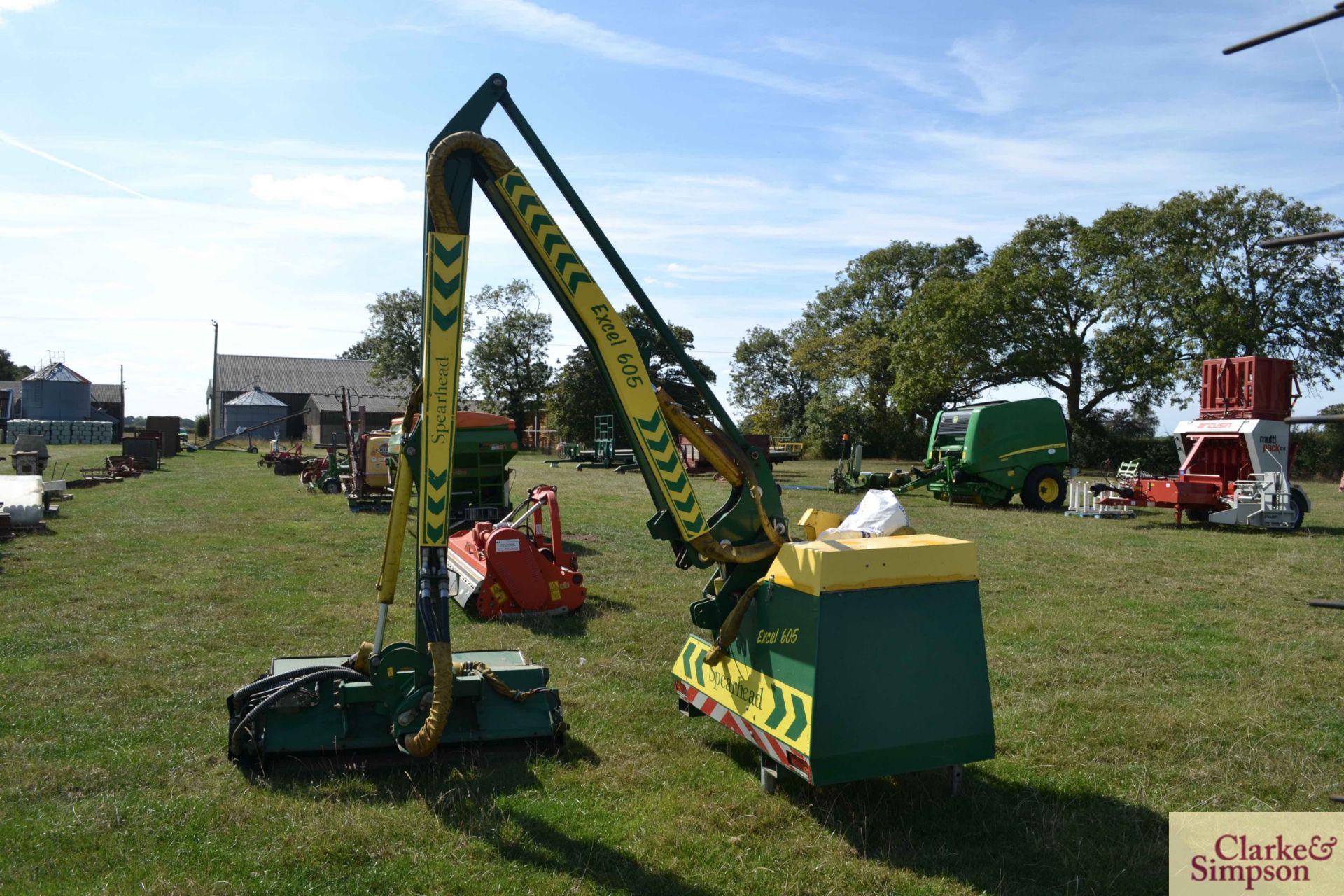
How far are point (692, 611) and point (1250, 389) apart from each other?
15738 millimetres

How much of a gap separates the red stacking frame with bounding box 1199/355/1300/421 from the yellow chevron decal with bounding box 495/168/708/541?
1537 cm

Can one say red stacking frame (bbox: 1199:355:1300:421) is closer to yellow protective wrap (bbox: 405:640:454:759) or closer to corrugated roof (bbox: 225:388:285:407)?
yellow protective wrap (bbox: 405:640:454:759)

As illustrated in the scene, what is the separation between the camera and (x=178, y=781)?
16.2 ft

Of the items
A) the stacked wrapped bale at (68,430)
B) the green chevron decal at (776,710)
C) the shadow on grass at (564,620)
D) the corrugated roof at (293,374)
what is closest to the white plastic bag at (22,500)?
the shadow on grass at (564,620)

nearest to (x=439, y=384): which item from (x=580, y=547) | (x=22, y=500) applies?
(x=580, y=547)

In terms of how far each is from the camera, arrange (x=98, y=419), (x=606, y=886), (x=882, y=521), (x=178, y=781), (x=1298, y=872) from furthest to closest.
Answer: (x=98, y=419) → (x=882, y=521) → (x=178, y=781) → (x=606, y=886) → (x=1298, y=872)

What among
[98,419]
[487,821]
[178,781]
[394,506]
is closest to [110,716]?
[178,781]

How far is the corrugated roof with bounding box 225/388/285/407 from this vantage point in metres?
65.1

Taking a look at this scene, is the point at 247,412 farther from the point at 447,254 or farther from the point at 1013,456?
the point at 447,254

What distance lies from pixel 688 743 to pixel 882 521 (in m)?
1.79

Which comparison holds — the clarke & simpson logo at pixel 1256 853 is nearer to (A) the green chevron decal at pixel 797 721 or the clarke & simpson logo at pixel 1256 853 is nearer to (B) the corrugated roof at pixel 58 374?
(A) the green chevron decal at pixel 797 721

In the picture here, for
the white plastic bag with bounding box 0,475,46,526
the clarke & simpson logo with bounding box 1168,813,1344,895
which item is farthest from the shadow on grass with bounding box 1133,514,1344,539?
the white plastic bag with bounding box 0,475,46,526

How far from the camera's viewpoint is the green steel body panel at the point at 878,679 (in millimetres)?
4520

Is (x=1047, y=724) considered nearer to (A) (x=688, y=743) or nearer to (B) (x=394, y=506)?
(A) (x=688, y=743)
